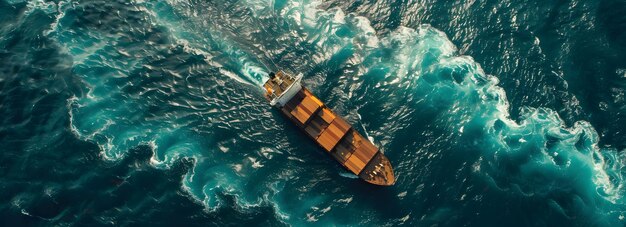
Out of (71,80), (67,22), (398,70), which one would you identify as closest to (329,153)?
(398,70)

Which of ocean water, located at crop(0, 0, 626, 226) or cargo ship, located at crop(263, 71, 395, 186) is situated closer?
ocean water, located at crop(0, 0, 626, 226)

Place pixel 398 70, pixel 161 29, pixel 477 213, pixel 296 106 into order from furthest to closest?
pixel 161 29
pixel 398 70
pixel 296 106
pixel 477 213

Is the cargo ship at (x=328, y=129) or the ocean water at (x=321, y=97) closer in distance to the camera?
the ocean water at (x=321, y=97)

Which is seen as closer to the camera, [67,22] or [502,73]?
[502,73]

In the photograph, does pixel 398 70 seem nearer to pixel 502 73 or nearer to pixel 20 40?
pixel 502 73
